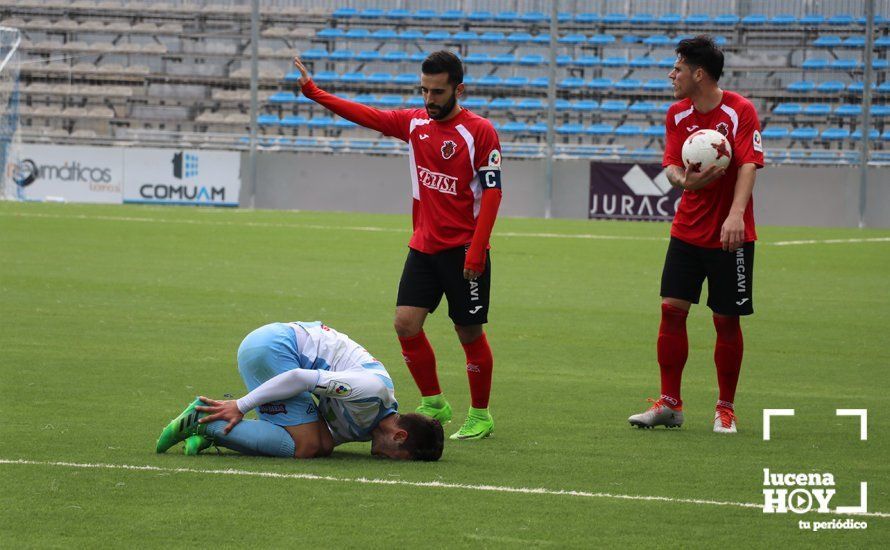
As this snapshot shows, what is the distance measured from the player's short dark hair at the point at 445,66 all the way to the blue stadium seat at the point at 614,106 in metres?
34.8

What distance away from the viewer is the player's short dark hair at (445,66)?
6.90 metres

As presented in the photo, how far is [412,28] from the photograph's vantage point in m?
44.8

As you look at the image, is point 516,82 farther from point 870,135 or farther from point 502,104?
point 870,135

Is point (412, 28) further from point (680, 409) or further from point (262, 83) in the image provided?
point (680, 409)

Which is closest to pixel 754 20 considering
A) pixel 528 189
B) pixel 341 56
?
pixel 528 189

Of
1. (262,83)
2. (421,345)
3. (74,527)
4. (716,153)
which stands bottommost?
(74,527)

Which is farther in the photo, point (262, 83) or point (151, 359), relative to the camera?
point (262, 83)

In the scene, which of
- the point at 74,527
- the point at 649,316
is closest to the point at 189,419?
the point at 74,527

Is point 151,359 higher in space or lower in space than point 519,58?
lower

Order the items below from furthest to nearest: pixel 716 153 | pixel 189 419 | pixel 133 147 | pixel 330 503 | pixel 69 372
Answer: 1. pixel 133 147
2. pixel 69 372
3. pixel 716 153
4. pixel 189 419
5. pixel 330 503

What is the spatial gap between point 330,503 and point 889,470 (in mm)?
2658

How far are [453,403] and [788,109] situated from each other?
111ft

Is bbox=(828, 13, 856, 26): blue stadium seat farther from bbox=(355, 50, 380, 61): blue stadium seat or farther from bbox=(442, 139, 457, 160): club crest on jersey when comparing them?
bbox=(442, 139, 457, 160): club crest on jersey

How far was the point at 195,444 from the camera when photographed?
623cm
